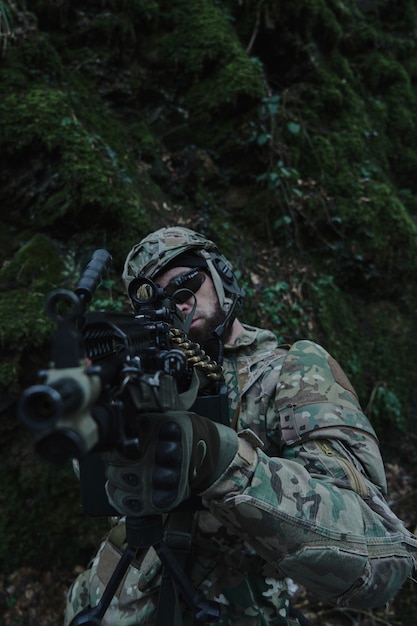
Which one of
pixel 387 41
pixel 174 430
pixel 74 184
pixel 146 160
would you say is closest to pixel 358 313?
pixel 146 160

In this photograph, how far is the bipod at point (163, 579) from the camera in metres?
1.41

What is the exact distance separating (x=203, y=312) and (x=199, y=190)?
283 cm

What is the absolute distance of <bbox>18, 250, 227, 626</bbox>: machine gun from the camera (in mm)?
892

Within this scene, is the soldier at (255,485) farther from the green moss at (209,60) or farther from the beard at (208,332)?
the green moss at (209,60)

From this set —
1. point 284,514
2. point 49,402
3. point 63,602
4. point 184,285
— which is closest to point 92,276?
point 49,402

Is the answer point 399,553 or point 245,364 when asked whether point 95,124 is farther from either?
point 399,553

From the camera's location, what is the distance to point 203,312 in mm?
2295

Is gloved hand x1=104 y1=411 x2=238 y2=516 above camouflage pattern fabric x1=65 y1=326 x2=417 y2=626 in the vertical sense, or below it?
above

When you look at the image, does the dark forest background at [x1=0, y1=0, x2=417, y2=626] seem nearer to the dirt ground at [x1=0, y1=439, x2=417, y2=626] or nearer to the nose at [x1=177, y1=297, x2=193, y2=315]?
the dirt ground at [x1=0, y1=439, x2=417, y2=626]

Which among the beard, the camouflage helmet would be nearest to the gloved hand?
the beard

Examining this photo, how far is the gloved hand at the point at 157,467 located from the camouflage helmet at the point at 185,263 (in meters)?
1.11

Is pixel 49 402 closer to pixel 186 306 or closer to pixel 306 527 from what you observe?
pixel 306 527

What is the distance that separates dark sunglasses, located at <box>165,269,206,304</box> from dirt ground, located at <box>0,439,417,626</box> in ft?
7.35

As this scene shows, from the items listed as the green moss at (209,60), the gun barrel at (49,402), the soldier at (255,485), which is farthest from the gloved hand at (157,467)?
the green moss at (209,60)
